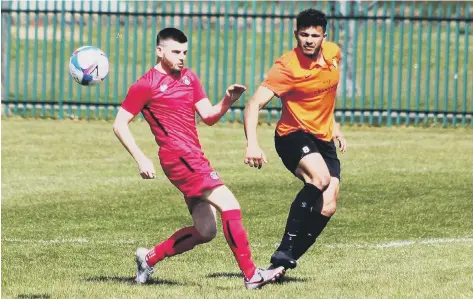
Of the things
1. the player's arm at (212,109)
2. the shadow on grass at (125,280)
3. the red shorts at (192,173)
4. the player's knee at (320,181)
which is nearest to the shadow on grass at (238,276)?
the shadow on grass at (125,280)

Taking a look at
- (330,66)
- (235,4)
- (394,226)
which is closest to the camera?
(330,66)

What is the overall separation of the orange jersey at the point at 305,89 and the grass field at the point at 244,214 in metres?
1.15

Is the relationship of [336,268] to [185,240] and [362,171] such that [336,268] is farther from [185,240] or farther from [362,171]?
[362,171]

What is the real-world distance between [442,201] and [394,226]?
1.67 meters

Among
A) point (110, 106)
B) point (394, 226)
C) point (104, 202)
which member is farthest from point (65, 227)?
point (110, 106)

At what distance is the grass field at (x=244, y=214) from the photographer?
29.9 feet

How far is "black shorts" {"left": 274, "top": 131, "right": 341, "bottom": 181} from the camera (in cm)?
941

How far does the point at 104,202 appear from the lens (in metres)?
14.3

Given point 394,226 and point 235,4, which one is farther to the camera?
point 235,4

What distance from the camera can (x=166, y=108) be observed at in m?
8.90

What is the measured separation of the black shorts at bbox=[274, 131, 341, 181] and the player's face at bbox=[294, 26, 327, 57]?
633mm

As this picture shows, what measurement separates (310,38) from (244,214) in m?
4.58

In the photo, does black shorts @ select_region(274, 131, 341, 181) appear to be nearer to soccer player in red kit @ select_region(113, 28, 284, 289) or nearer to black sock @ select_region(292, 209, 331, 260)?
black sock @ select_region(292, 209, 331, 260)

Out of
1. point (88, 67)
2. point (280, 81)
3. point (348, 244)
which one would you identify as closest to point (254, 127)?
point (280, 81)
